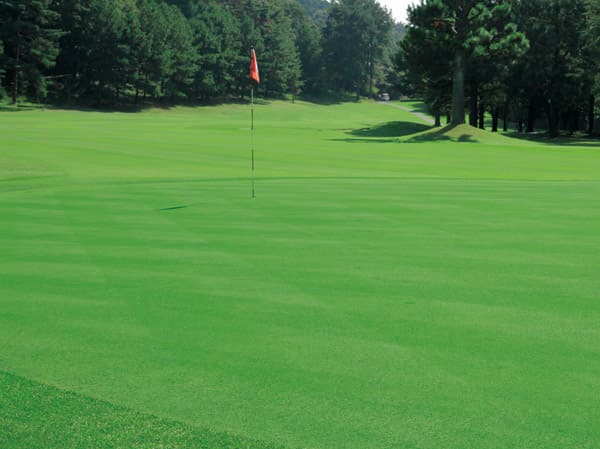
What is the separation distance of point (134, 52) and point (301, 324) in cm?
9565

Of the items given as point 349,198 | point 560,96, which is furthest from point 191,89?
point 349,198

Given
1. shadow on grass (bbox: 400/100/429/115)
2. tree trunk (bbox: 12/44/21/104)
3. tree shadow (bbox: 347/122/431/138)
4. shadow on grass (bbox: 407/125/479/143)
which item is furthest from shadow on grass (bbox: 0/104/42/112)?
shadow on grass (bbox: 400/100/429/115)

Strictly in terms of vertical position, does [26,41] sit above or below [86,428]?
above

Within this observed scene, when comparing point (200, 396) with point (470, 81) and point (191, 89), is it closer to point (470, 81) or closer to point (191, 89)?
point (470, 81)

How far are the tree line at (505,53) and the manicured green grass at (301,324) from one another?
1829 inches

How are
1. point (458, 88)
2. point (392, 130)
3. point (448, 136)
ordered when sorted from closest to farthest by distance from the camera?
1. point (448, 136)
2. point (458, 88)
3. point (392, 130)

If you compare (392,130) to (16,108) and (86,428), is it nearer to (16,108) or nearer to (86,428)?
(16,108)

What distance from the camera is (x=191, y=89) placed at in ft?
376

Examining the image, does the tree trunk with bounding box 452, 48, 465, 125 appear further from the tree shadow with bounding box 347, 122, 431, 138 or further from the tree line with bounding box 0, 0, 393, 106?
the tree line with bounding box 0, 0, 393, 106

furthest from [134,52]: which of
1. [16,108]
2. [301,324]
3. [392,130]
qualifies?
[301,324]

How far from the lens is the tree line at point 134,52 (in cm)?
8762

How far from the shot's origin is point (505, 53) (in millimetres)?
58531

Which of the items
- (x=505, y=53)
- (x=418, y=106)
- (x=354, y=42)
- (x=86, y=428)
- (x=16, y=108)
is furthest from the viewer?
(x=354, y=42)

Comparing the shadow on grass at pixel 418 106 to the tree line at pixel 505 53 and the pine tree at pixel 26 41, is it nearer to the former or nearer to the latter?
the tree line at pixel 505 53
